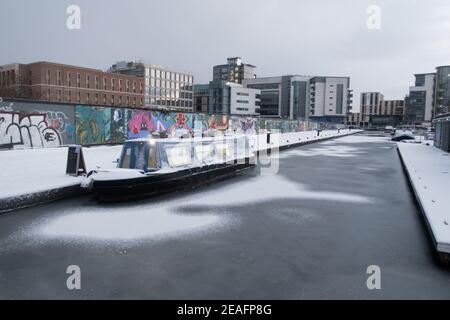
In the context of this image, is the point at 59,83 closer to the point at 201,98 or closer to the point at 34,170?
the point at 201,98

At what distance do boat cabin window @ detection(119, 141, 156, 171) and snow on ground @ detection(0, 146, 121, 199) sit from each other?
152 centimetres

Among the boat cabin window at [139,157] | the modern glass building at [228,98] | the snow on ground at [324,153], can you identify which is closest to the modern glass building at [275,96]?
the modern glass building at [228,98]

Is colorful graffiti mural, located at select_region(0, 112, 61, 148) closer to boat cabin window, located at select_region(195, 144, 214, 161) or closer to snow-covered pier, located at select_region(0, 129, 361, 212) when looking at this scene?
snow-covered pier, located at select_region(0, 129, 361, 212)

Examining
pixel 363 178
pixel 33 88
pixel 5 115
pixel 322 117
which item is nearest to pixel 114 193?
pixel 363 178

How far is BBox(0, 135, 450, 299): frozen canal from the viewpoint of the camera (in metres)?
4.82

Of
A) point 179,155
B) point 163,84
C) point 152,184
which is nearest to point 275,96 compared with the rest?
point 163,84

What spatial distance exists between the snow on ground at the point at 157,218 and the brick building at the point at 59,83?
7850 centimetres

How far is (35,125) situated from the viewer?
730 inches

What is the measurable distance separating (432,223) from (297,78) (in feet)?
468

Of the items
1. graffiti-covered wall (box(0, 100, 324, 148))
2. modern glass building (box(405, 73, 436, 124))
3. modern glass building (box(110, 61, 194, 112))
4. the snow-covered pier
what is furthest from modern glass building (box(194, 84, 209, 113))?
the snow-covered pier

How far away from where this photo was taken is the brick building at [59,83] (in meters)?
89.0

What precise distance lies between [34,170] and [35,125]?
280 inches

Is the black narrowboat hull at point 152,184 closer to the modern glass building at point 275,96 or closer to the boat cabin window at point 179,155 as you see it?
the boat cabin window at point 179,155
